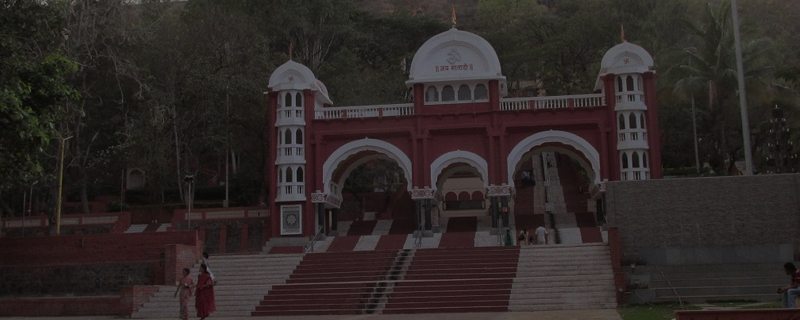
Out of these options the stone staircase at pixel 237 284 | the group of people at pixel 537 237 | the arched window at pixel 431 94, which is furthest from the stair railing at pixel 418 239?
the arched window at pixel 431 94

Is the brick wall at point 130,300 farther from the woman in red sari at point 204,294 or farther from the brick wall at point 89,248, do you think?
the woman in red sari at point 204,294

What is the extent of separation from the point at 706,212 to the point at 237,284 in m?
13.6

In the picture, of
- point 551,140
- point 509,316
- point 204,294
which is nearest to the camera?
point 204,294

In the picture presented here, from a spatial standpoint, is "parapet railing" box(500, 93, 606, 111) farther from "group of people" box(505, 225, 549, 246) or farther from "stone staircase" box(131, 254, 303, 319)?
"stone staircase" box(131, 254, 303, 319)

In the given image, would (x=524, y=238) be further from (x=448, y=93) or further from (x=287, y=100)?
(x=287, y=100)

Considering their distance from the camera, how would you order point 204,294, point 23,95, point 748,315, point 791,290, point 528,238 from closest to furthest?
point 748,315 → point 791,290 → point 204,294 → point 23,95 → point 528,238

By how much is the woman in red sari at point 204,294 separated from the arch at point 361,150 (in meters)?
16.3

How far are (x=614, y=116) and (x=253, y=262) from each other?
14931 mm

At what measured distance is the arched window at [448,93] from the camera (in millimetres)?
34000

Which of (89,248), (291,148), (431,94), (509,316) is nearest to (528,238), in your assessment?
(431,94)

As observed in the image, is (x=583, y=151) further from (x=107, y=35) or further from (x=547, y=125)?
(x=107, y=35)

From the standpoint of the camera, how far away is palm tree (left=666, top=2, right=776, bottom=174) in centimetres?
3481

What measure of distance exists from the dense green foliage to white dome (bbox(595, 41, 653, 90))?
3.96 metres

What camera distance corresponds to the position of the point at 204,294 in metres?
17.2
